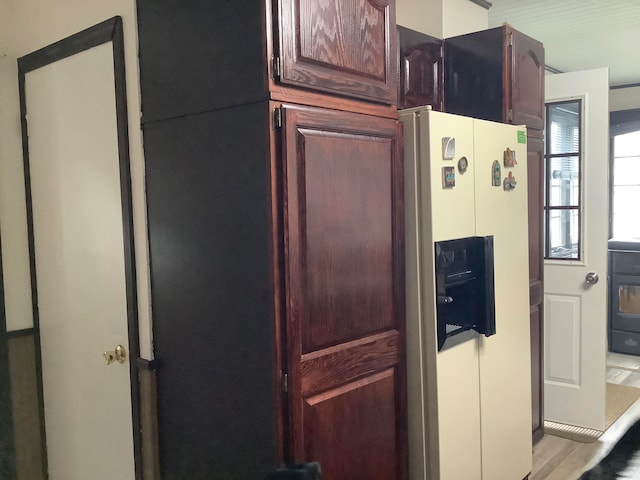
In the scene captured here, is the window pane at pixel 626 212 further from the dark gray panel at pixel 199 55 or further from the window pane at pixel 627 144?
the dark gray panel at pixel 199 55

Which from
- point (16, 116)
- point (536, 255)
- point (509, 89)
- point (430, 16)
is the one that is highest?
point (430, 16)

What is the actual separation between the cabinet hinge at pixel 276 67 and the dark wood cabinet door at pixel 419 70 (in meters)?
1.03

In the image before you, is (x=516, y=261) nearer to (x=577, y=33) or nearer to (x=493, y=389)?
(x=493, y=389)

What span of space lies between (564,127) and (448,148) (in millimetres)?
1761

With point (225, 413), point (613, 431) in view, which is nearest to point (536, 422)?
point (613, 431)

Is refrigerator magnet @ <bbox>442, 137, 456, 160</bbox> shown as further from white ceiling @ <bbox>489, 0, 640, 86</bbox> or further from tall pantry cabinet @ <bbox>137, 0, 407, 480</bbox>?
white ceiling @ <bbox>489, 0, 640, 86</bbox>

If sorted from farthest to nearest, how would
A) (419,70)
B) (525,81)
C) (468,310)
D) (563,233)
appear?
(563,233) < (525,81) < (419,70) < (468,310)

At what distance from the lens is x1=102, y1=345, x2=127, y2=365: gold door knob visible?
1.93 m

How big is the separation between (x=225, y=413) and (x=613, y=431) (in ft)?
8.78

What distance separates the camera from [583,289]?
322 centimetres

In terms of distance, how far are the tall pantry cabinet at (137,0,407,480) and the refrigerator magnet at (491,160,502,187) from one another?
54cm

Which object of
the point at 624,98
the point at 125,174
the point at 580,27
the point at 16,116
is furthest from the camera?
the point at 624,98

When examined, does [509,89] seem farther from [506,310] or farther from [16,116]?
[16,116]

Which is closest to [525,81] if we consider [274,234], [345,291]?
[345,291]
